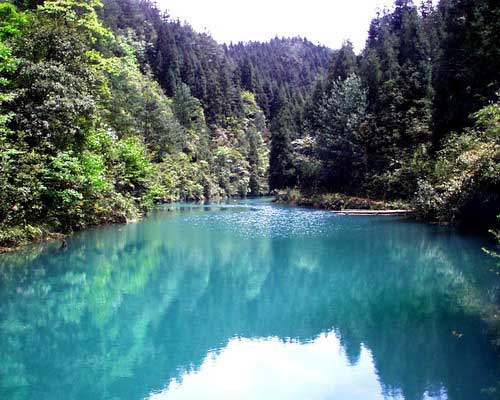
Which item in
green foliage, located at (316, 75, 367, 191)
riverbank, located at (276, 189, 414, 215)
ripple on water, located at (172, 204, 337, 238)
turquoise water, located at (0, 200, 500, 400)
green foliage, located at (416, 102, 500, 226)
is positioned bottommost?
turquoise water, located at (0, 200, 500, 400)

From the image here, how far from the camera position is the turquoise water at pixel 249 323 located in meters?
6.97

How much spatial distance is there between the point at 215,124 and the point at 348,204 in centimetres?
4577

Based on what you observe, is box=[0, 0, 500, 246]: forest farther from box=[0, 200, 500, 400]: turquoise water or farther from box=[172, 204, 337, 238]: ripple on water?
box=[172, 204, 337, 238]: ripple on water

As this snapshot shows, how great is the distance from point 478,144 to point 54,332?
2106cm

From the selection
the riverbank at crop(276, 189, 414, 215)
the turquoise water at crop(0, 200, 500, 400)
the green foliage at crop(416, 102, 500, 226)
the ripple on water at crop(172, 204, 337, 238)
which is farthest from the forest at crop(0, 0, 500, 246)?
the ripple on water at crop(172, 204, 337, 238)

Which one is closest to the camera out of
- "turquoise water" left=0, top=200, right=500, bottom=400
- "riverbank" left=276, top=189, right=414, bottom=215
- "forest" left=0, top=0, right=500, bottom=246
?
"turquoise water" left=0, top=200, right=500, bottom=400

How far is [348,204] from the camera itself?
40.0 meters

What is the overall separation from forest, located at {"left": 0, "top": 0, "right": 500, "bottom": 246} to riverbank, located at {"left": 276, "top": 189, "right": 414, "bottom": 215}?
2.89ft

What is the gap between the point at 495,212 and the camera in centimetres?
2020

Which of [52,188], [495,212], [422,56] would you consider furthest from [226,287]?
[422,56]

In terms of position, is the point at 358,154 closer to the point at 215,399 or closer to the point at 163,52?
the point at 215,399

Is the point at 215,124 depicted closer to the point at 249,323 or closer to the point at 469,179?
the point at 469,179

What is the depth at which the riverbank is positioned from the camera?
35625 mm

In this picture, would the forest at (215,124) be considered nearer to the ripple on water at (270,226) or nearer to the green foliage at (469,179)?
the green foliage at (469,179)
